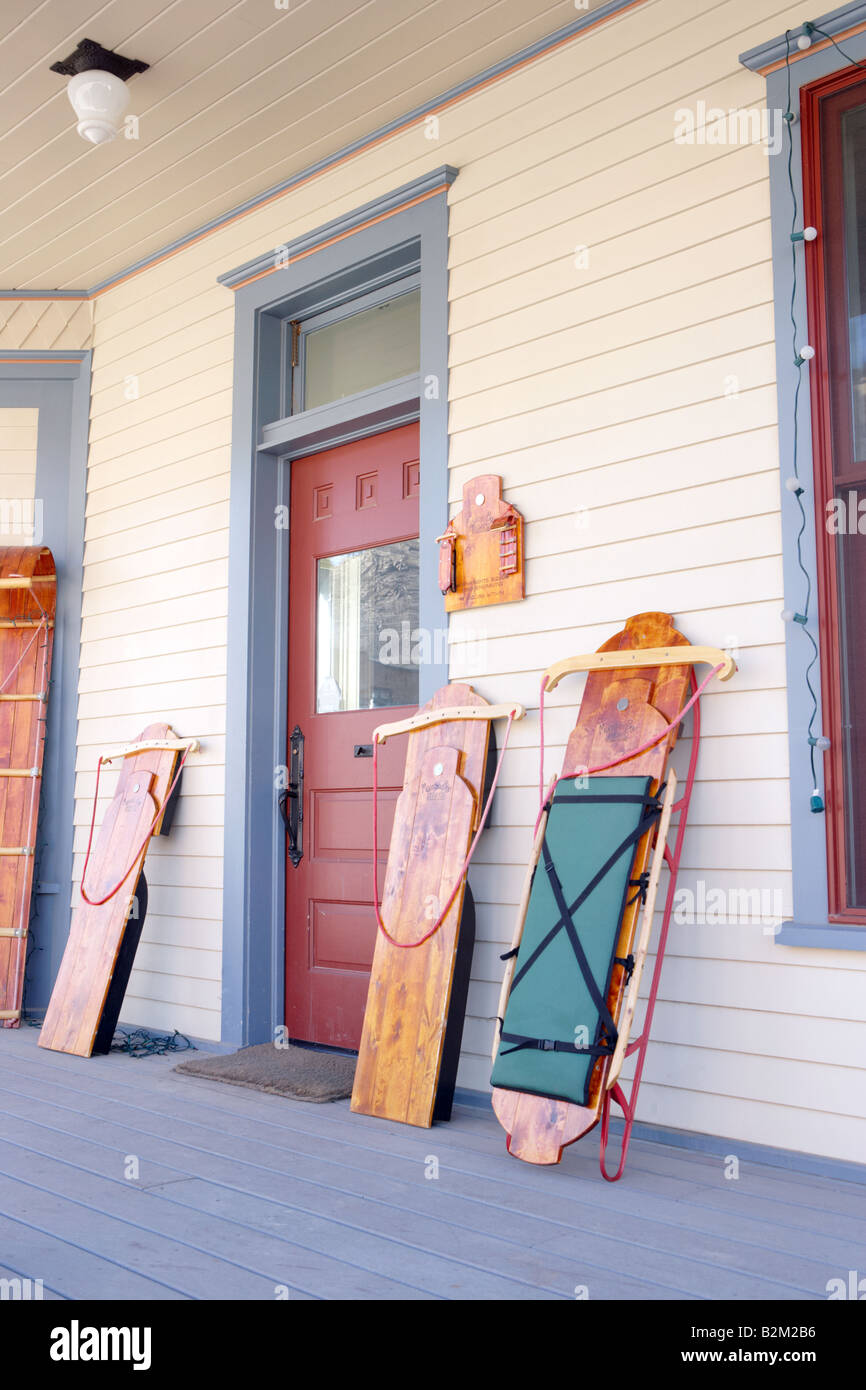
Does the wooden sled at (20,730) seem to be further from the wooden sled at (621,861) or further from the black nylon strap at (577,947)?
the black nylon strap at (577,947)

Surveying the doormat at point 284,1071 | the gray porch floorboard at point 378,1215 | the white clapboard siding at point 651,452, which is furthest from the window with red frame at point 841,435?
the doormat at point 284,1071

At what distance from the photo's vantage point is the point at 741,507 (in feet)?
9.98

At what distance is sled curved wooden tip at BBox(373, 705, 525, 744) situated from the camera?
3475 mm

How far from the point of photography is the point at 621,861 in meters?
2.83

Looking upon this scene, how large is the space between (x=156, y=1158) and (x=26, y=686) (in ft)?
9.96

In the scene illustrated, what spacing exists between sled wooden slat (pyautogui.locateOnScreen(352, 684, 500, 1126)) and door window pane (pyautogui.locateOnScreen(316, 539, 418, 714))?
1.67ft

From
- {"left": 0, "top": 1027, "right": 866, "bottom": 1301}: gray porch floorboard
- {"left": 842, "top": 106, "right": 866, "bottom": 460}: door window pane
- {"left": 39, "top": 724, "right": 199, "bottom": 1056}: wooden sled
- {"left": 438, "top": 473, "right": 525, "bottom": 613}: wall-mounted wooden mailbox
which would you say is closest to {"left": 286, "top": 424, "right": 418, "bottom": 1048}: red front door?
{"left": 438, "top": 473, "right": 525, "bottom": 613}: wall-mounted wooden mailbox

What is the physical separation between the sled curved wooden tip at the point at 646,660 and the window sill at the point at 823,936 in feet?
2.14

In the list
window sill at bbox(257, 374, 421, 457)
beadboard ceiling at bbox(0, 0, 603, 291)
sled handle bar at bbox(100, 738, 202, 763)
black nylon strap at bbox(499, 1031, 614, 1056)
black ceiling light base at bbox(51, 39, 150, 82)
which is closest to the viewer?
black nylon strap at bbox(499, 1031, 614, 1056)

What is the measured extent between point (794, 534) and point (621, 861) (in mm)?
954

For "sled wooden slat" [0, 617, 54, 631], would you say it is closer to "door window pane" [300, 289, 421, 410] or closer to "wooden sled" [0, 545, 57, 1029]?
"wooden sled" [0, 545, 57, 1029]

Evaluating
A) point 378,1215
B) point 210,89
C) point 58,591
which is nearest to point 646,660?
point 378,1215
